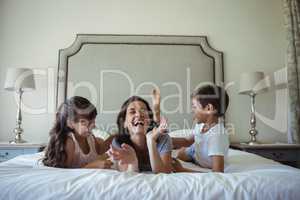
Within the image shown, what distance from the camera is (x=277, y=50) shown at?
3.29 metres

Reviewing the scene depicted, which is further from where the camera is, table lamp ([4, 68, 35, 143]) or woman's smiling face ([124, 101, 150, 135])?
table lamp ([4, 68, 35, 143])

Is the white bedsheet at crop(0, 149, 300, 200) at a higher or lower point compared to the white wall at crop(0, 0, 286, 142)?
lower

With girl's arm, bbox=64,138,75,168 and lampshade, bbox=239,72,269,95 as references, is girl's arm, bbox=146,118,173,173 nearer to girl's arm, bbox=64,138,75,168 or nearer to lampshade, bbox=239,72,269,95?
girl's arm, bbox=64,138,75,168

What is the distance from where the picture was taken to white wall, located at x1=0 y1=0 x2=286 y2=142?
10.2ft

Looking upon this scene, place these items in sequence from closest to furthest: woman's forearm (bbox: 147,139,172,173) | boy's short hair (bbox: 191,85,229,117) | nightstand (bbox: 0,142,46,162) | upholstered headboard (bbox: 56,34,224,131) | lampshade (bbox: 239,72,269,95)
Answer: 1. woman's forearm (bbox: 147,139,172,173)
2. boy's short hair (bbox: 191,85,229,117)
3. nightstand (bbox: 0,142,46,162)
4. lampshade (bbox: 239,72,269,95)
5. upholstered headboard (bbox: 56,34,224,131)

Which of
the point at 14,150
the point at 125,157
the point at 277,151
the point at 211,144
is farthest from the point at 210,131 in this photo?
the point at 14,150

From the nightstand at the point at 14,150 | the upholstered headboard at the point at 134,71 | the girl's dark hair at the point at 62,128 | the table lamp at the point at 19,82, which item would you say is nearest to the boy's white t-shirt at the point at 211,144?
the girl's dark hair at the point at 62,128

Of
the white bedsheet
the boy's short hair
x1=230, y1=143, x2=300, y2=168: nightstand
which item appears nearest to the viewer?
the white bedsheet

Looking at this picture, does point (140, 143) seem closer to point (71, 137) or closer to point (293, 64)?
point (71, 137)

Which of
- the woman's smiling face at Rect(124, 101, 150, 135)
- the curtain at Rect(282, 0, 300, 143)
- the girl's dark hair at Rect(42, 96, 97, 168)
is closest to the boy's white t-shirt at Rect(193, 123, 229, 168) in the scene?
the woman's smiling face at Rect(124, 101, 150, 135)

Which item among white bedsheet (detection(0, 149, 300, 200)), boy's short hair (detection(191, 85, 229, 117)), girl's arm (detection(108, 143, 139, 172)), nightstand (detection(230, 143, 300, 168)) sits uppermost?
boy's short hair (detection(191, 85, 229, 117))

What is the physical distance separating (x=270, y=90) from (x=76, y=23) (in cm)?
232

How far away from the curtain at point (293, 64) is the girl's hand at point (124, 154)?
2286mm

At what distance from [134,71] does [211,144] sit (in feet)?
6.32
